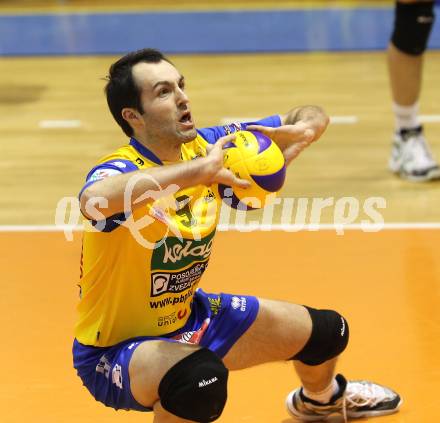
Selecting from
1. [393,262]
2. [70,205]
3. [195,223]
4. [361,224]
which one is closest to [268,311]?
[195,223]

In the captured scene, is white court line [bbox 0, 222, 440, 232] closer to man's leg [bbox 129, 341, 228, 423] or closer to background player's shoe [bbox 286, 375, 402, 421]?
background player's shoe [bbox 286, 375, 402, 421]

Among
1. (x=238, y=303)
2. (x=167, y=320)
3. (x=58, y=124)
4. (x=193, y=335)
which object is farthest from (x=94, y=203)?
(x=58, y=124)

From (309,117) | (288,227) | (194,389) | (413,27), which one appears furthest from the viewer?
(413,27)

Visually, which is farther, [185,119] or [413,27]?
[413,27]

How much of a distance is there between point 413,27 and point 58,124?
9.46ft

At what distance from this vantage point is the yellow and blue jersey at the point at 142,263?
3.49 m

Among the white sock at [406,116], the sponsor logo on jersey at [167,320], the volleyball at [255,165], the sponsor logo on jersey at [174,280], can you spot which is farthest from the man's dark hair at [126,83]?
the white sock at [406,116]

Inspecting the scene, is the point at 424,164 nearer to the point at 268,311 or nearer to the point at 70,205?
the point at 70,205

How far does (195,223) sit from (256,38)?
6.98m

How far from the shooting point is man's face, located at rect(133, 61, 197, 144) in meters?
3.53

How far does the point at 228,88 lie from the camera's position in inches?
347

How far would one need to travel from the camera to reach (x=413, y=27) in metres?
6.62

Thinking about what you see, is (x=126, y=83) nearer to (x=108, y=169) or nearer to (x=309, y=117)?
(x=108, y=169)

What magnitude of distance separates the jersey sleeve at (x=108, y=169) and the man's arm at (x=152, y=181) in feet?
0.15
